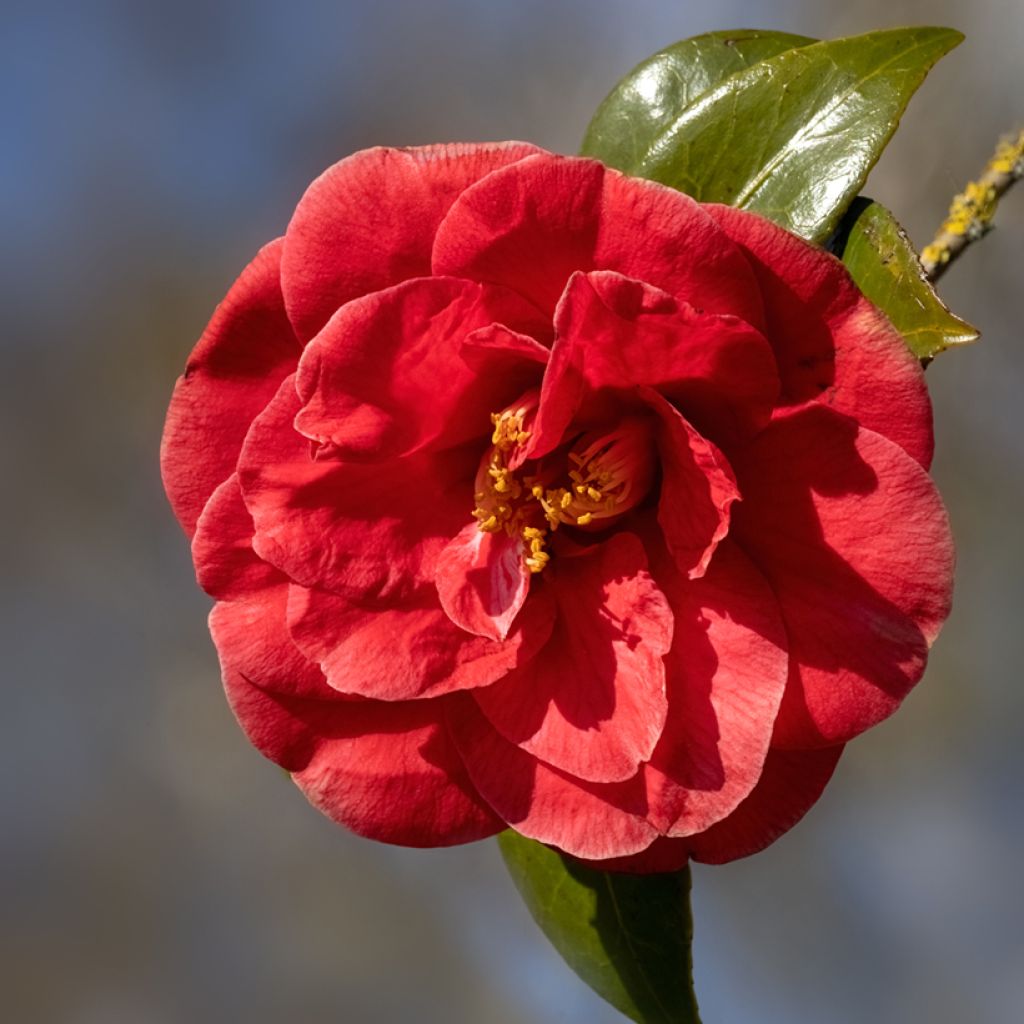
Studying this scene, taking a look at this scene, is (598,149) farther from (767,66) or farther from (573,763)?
(573,763)

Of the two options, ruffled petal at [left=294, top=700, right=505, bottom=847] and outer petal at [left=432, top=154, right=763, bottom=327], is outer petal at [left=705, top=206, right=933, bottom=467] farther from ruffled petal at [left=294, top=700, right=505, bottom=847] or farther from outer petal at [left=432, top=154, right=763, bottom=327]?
ruffled petal at [left=294, top=700, right=505, bottom=847]

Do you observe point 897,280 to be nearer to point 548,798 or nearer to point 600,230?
point 600,230

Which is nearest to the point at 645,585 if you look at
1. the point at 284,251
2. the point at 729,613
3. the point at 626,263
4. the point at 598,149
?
the point at 729,613

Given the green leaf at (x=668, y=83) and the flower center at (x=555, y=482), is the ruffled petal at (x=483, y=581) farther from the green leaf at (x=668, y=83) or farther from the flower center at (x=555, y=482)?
the green leaf at (x=668, y=83)

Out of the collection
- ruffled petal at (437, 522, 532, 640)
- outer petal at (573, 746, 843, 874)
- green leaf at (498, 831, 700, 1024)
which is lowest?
green leaf at (498, 831, 700, 1024)

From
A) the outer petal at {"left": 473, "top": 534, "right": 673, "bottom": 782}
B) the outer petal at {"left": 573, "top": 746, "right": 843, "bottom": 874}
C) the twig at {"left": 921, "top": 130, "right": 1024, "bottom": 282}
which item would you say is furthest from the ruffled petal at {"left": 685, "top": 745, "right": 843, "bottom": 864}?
the twig at {"left": 921, "top": 130, "right": 1024, "bottom": 282}

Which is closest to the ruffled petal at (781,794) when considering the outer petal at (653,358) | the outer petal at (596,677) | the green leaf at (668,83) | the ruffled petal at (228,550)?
the outer petal at (596,677)
